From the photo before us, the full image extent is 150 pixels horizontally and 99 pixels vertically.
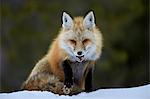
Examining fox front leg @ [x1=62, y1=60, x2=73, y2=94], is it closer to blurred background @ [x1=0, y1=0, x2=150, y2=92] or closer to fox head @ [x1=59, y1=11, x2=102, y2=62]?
fox head @ [x1=59, y1=11, x2=102, y2=62]

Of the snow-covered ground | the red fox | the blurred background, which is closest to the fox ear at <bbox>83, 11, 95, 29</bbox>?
the red fox

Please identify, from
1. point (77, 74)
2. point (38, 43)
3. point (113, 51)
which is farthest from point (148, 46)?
point (77, 74)

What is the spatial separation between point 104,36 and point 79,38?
3739mm

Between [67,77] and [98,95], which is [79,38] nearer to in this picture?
[67,77]

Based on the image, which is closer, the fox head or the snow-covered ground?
the fox head

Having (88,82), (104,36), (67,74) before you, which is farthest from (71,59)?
(104,36)

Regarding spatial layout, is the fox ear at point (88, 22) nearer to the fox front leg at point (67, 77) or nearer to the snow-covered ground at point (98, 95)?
the fox front leg at point (67, 77)

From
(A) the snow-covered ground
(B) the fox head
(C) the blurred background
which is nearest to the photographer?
(B) the fox head

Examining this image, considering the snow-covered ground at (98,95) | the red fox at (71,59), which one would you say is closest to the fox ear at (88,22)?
the red fox at (71,59)

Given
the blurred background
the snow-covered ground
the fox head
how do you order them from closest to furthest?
1. the fox head
2. the snow-covered ground
3. the blurred background

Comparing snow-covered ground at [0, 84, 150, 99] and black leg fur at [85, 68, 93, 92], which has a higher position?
black leg fur at [85, 68, 93, 92]

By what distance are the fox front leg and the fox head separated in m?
0.05

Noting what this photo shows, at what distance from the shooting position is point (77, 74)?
3471 millimetres

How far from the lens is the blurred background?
6879 mm
